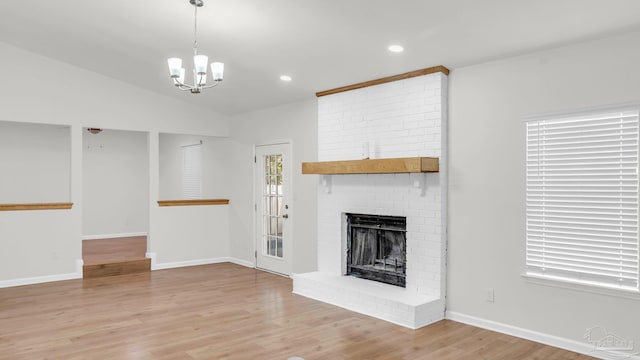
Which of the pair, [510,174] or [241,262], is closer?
[510,174]

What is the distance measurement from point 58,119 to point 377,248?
471 centimetres

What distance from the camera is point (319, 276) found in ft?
18.2

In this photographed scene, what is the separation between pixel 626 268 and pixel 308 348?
2571mm

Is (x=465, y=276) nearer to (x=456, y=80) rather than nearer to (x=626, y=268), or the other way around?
(x=626, y=268)

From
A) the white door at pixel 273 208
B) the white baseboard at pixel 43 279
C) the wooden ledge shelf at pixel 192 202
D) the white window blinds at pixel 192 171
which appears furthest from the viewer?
the white window blinds at pixel 192 171

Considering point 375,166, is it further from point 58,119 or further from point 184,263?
A: point 58,119

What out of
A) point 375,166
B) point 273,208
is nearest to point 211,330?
point 375,166

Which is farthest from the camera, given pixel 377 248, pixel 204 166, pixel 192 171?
pixel 192 171

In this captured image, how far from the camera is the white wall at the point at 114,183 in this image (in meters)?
9.78

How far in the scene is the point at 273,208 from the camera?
23.1ft

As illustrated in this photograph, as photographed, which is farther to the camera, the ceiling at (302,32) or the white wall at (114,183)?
the white wall at (114,183)

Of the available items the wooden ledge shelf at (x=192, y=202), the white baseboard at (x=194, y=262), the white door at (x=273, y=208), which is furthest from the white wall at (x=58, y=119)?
the white door at (x=273, y=208)

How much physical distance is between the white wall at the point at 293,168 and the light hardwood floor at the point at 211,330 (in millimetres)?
828

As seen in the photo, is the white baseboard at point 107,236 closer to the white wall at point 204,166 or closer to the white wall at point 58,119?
the white wall at point 204,166
